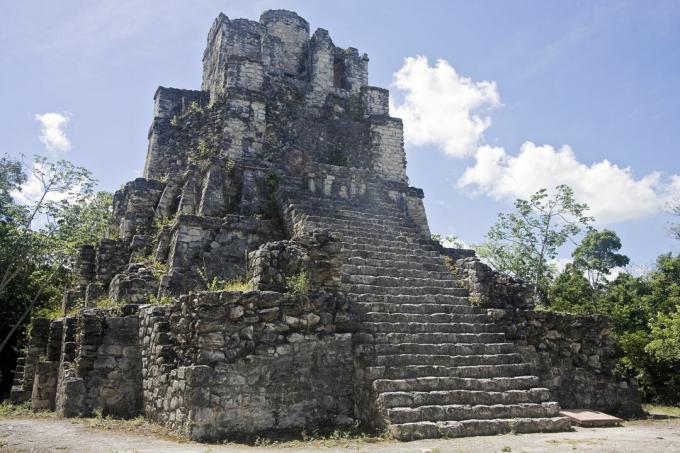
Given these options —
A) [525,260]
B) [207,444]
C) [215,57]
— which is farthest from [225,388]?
[525,260]

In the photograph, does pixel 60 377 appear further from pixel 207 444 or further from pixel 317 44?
pixel 317 44

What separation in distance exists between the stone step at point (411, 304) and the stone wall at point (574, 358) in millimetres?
616

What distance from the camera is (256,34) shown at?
17250 mm

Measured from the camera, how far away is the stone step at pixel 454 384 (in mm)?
7359

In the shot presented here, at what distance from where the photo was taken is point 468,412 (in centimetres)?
716

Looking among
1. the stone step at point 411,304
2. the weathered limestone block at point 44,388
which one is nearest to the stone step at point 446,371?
the stone step at point 411,304

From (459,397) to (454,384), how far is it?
0.24 m

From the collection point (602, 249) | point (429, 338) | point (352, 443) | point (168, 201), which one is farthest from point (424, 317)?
point (602, 249)

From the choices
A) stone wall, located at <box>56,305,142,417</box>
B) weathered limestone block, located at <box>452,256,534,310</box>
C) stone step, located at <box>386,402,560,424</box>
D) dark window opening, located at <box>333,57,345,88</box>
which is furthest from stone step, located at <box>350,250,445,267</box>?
dark window opening, located at <box>333,57,345,88</box>

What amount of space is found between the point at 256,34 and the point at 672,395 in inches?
640

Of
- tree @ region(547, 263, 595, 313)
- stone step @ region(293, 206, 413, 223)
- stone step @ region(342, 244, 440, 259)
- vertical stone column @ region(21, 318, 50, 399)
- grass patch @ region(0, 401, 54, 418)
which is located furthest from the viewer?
tree @ region(547, 263, 595, 313)

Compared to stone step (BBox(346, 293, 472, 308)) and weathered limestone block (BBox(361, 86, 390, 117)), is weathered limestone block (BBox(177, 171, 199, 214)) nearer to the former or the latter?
stone step (BBox(346, 293, 472, 308))

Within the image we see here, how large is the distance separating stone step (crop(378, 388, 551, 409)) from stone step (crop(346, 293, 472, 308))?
194 centimetres

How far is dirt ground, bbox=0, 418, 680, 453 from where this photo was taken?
233 inches
